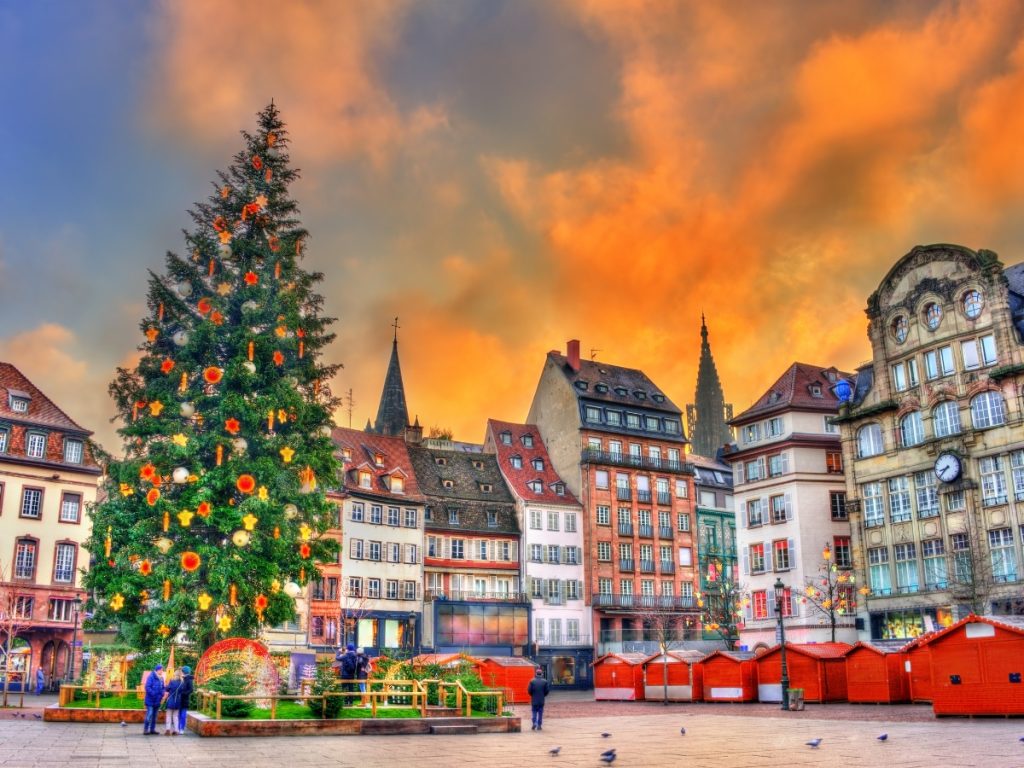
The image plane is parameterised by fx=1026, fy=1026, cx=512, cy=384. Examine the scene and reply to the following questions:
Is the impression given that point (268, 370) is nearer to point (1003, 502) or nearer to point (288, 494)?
point (288, 494)

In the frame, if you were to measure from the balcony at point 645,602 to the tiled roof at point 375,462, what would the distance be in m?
15.1

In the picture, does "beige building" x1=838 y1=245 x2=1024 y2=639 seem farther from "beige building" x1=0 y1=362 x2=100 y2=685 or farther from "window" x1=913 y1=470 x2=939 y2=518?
"beige building" x1=0 y1=362 x2=100 y2=685

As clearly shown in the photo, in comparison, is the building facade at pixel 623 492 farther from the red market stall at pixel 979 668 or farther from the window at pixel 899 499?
the red market stall at pixel 979 668

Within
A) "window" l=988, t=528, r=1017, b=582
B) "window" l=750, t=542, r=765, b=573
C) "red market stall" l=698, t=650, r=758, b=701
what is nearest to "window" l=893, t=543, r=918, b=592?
"window" l=988, t=528, r=1017, b=582

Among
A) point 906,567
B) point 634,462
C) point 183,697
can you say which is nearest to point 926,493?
point 906,567

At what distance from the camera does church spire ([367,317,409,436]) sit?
91.6m

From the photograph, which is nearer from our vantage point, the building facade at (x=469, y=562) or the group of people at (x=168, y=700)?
the group of people at (x=168, y=700)

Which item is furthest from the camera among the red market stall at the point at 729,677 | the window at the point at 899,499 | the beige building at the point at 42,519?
the beige building at the point at 42,519

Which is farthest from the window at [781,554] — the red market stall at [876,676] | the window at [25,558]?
the window at [25,558]

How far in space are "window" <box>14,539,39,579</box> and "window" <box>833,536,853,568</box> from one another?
4497 cm

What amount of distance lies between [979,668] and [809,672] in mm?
12175

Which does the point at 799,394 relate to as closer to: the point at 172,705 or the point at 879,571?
the point at 879,571

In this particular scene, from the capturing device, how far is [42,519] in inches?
2240

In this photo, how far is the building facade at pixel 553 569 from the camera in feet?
230
